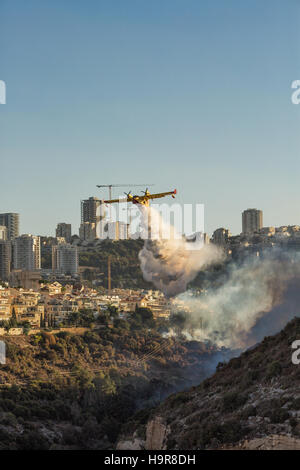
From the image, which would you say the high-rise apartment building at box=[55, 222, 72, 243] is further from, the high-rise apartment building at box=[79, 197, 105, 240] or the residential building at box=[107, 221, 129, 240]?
the residential building at box=[107, 221, 129, 240]

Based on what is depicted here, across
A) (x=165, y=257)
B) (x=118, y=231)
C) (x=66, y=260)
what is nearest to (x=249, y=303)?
(x=165, y=257)

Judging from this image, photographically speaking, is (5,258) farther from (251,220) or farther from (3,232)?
(251,220)

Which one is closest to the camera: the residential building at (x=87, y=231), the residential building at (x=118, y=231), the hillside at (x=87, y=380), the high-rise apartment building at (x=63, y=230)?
the hillside at (x=87, y=380)

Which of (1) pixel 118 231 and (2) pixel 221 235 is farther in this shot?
(1) pixel 118 231

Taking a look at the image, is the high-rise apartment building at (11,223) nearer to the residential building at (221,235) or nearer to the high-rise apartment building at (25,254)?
the high-rise apartment building at (25,254)

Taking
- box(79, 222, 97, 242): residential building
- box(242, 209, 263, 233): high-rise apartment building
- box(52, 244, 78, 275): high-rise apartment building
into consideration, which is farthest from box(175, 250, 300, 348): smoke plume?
box(79, 222, 97, 242): residential building

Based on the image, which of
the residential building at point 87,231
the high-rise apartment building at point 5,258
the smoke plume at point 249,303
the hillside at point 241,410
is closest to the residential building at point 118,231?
the residential building at point 87,231
